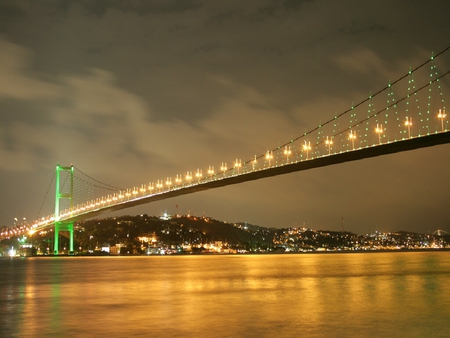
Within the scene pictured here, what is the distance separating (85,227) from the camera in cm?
11144

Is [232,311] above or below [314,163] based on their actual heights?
below

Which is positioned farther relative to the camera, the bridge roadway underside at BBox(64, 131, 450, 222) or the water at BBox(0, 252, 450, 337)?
the bridge roadway underside at BBox(64, 131, 450, 222)

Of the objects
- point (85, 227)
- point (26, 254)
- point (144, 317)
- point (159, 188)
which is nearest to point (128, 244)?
point (85, 227)

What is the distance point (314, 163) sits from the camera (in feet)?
113

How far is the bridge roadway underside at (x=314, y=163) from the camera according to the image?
85.9ft

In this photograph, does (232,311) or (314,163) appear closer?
(232,311)

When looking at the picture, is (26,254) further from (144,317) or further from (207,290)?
(144,317)

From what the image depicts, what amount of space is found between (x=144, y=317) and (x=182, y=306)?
6.44 feet

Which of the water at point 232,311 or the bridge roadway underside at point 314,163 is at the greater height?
the bridge roadway underside at point 314,163

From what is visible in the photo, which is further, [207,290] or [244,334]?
[207,290]

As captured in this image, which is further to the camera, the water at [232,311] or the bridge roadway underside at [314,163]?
the bridge roadway underside at [314,163]

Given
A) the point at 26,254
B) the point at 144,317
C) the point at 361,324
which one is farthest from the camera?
the point at 26,254

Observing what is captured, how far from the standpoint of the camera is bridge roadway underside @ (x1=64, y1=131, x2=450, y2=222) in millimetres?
26188

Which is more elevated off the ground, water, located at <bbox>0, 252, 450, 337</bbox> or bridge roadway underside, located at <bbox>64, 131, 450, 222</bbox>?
bridge roadway underside, located at <bbox>64, 131, 450, 222</bbox>
